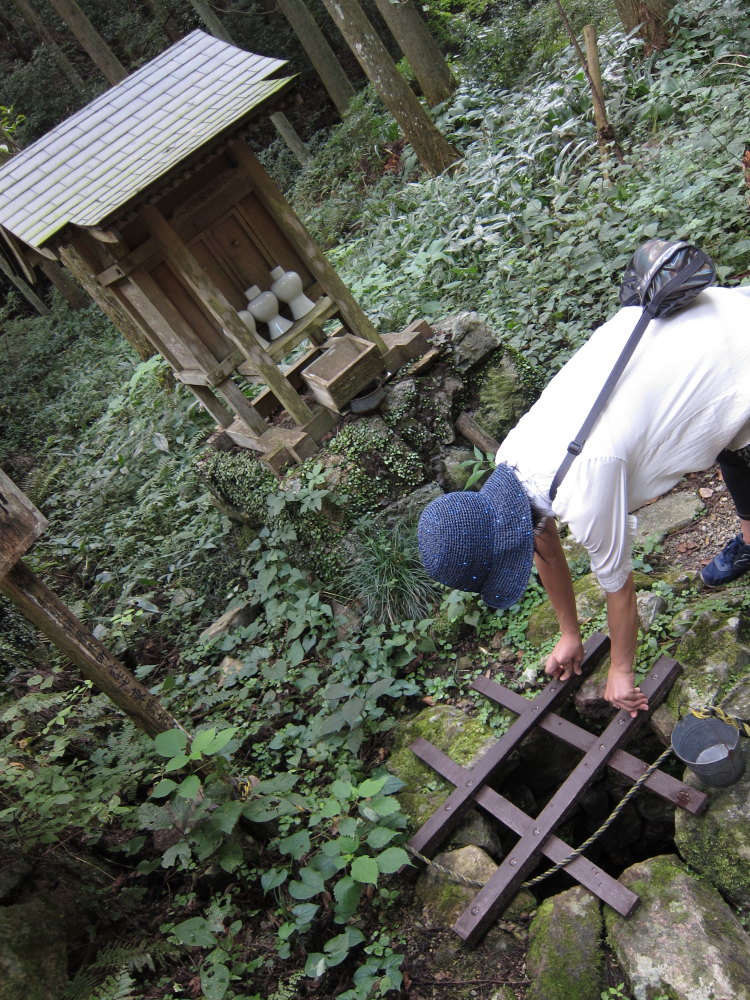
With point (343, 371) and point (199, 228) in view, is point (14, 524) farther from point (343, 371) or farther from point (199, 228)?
point (199, 228)

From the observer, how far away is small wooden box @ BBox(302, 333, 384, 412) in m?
4.30

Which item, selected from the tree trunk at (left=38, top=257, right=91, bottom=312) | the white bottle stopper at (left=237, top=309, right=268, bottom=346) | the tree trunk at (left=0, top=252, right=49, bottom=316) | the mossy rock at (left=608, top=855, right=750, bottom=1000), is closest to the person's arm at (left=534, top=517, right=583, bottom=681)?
the mossy rock at (left=608, top=855, right=750, bottom=1000)

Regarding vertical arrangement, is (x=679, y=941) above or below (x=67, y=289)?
below

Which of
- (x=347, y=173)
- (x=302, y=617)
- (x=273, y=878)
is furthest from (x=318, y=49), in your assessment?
(x=273, y=878)

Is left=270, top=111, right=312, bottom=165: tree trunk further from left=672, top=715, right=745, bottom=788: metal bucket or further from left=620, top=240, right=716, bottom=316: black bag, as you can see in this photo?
left=672, top=715, right=745, bottom=788: metal bucket

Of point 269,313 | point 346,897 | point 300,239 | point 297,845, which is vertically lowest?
point 346,897

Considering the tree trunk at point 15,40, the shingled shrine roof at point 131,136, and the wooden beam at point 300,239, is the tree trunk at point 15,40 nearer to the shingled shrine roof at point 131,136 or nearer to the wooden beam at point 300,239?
the shingled shrine roof at point 131,136

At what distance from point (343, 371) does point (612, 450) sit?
2.53 m

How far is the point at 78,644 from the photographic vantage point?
2.89m

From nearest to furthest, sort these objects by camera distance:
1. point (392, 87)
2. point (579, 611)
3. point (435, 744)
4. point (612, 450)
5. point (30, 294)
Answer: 1. point (612, 450)
2. point (435, 744)
3. point (579, 611)
4. point (392, 87)
5. point (30, 294)

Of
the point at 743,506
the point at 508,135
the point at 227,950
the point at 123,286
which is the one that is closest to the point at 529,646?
the point at 743,506

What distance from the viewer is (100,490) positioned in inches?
266

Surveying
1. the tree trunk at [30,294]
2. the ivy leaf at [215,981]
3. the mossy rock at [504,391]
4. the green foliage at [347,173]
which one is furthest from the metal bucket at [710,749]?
the tree trunk at [30,294]

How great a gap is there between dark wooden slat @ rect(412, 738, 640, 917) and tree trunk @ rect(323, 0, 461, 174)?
7331 mm
